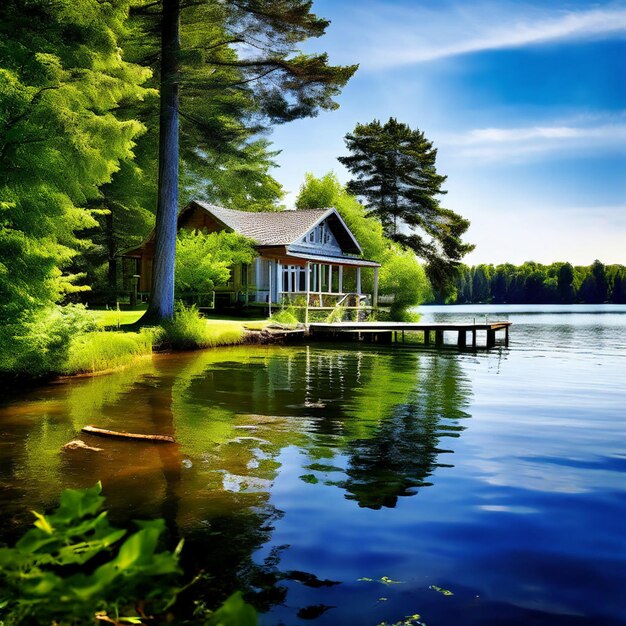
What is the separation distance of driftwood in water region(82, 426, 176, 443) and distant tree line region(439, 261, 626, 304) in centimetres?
12392

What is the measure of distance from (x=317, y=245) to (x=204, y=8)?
17.4 meters

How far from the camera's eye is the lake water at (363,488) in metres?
4.23

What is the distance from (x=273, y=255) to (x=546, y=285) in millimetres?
111845

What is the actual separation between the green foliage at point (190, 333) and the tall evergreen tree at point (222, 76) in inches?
32.6

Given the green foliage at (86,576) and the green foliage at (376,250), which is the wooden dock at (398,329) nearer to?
the green foliage at (376,250)

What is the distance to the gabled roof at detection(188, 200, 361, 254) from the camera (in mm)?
33031

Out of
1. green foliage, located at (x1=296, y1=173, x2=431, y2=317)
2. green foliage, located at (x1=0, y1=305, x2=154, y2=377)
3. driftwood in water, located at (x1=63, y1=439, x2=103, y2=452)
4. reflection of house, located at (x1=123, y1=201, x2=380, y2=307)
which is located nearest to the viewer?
driftwood in water, located at (x1=63, y1=439, x2=103, y2=452)

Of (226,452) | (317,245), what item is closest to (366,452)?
(226,452)

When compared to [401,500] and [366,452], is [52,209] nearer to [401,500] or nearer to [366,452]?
[366,452]

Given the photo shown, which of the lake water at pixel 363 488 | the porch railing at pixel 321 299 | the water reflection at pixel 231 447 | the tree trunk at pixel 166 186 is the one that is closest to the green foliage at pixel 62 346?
the water reflection at pixel 231 447

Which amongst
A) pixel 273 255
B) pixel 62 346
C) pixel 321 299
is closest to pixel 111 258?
pixel 273 255

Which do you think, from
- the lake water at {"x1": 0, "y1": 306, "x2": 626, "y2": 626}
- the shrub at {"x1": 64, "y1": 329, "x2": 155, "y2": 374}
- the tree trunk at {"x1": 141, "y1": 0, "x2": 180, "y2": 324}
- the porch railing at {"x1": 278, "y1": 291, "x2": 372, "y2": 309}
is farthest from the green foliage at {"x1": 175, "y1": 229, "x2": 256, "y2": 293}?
the lake water at {"x1": 0, "y1": 306, "x2": 626, "y2": 626}

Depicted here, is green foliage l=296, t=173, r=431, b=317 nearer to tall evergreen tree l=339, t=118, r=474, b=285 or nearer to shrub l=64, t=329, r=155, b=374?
tall evergreen tree l=339, t=118, r=474, b=285

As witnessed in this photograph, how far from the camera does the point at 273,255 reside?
3212 cm
